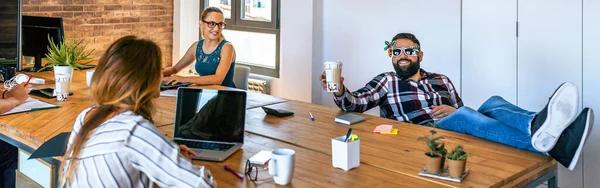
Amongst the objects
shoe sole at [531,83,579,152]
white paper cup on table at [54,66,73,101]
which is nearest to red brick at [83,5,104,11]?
white paper cup on table at [54,66,73,101]

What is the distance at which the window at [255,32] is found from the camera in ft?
19.6

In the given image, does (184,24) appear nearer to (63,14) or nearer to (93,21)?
(93,21)

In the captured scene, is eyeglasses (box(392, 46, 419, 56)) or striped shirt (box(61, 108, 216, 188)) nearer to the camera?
striped shirt (box(61, 108, 216, 188))

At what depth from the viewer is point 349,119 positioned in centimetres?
300

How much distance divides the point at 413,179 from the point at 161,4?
5124mm

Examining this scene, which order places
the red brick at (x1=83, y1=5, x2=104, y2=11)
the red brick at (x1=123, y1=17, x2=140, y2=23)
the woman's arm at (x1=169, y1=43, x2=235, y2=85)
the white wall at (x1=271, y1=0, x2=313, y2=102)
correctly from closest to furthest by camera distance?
1. the woman's arm at (x1=169, y1=43, x2=235, y2=85)
2. the white wall at (x1=271, y1=0, x2=313, y2=102)
3. the red brick at (x1=83, y1=5, x2=104, y2=11)
4. the red brick at (x1=123, y1=17, x2=140, y2=23)

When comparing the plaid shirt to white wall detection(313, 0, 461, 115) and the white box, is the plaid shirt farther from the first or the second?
the white box

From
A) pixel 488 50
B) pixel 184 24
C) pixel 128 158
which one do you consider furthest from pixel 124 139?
pixel 184 24

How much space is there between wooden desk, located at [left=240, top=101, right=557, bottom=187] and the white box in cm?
10

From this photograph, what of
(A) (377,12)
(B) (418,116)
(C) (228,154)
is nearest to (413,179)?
(C) (228,154)

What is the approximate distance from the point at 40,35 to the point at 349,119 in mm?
2768

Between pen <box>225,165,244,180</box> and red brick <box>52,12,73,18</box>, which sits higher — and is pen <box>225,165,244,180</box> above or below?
below

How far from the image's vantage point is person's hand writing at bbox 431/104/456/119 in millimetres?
3457

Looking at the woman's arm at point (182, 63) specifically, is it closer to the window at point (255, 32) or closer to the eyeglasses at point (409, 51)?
the window at point (255, 32)
